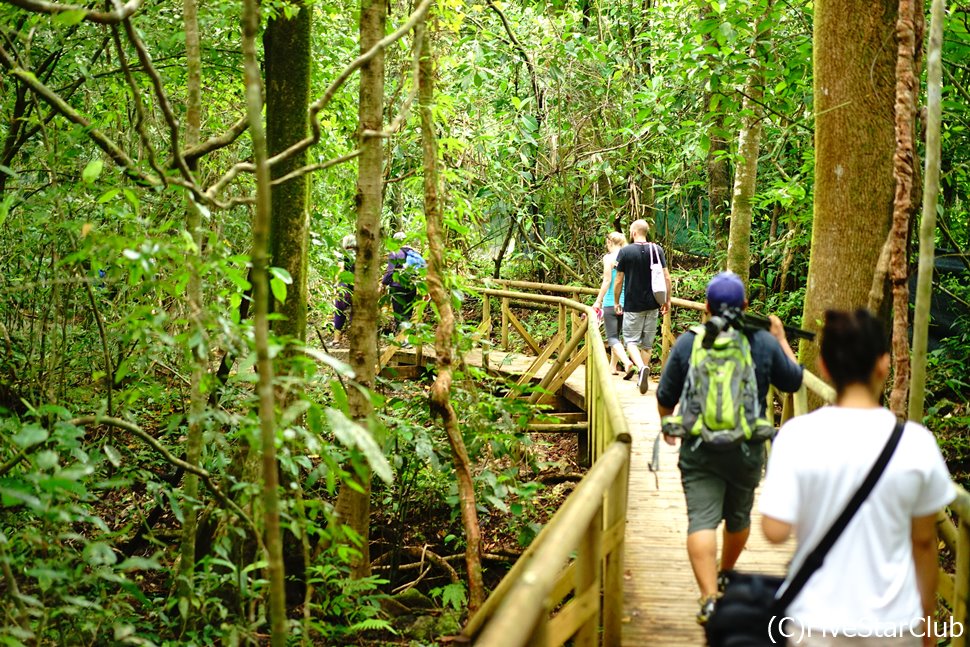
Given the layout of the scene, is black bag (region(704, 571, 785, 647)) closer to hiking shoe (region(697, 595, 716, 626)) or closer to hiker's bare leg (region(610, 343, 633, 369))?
hiking shoe (region(697, 595, 716, 626))

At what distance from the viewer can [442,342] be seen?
6258mm

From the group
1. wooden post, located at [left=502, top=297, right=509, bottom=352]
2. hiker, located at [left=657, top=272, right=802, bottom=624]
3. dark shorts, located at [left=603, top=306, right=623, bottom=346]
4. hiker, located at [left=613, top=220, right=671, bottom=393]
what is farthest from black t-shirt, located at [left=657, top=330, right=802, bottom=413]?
wooden post, located at [left=502, top=297, right=509, bottom=352]

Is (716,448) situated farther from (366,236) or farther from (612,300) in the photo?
(612,300)

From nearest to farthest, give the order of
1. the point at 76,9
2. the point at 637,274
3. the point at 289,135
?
the point at 76,9
the point at 289,135
the point at 637,274

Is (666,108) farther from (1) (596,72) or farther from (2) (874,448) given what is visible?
(2) (874,448)

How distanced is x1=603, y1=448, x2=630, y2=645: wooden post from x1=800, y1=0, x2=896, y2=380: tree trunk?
3265 millimetres

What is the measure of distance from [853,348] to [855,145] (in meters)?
4.38

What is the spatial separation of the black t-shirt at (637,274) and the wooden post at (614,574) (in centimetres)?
533

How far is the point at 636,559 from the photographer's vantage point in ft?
16.4

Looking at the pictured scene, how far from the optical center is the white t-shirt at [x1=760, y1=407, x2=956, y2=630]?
230 centimetres

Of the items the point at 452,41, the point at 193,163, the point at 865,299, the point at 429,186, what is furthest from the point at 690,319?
the point at 193,163

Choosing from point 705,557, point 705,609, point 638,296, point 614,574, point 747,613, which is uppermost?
point 638,296

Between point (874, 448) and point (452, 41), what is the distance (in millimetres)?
8149

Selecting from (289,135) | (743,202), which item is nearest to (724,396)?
(289,135)
